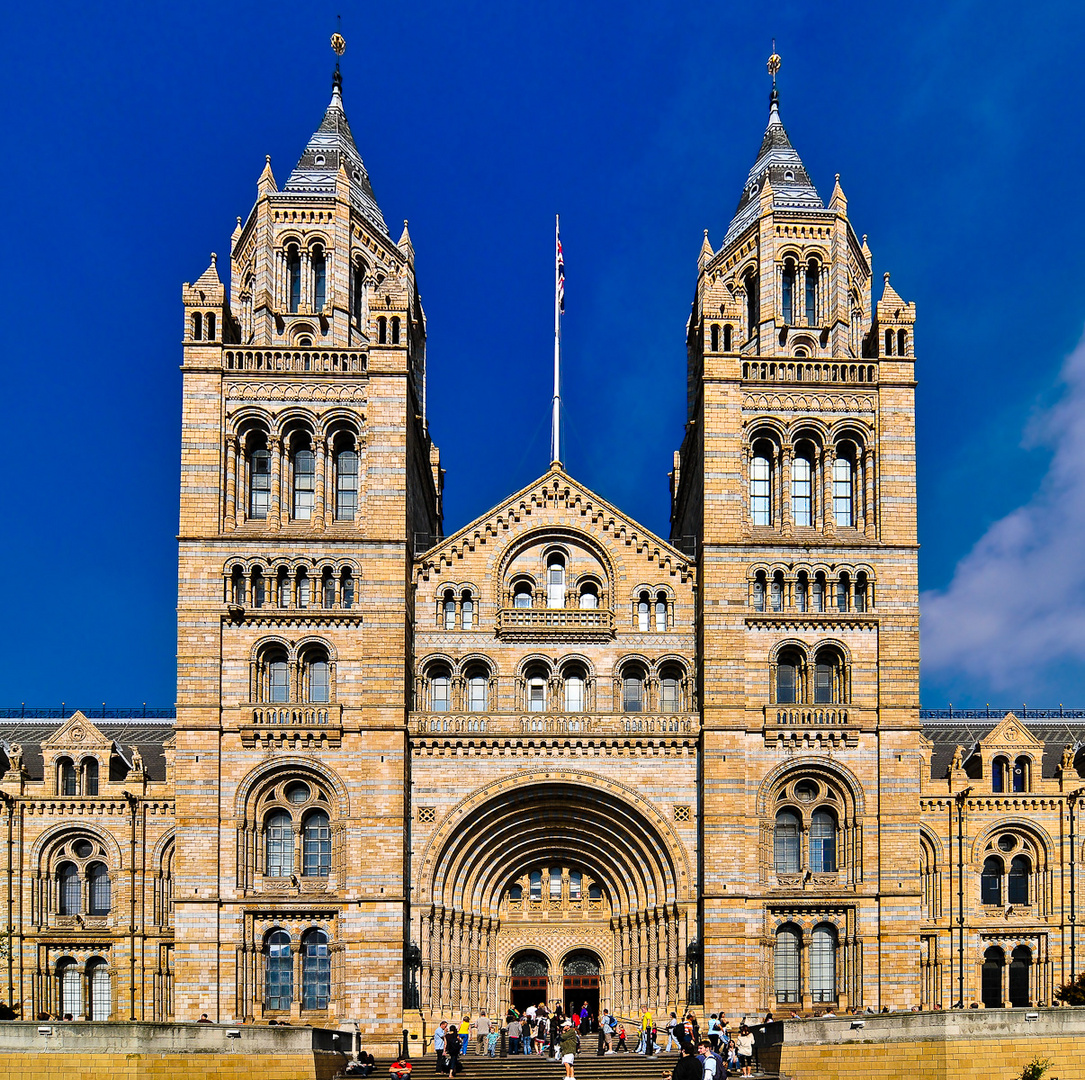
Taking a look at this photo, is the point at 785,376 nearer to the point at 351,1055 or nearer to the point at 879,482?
the point at 879,482

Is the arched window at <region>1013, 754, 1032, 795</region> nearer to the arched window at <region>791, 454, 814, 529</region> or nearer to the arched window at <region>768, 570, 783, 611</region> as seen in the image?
the arched window at <region>768, 570, 783, 611</region>

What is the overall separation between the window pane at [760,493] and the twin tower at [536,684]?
0.11m

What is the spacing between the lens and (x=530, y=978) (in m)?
49.8

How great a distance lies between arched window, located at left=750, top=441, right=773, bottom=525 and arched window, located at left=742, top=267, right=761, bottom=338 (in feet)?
16.9

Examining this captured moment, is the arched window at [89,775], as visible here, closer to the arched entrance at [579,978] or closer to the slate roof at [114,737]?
the slate roof at [114,737]

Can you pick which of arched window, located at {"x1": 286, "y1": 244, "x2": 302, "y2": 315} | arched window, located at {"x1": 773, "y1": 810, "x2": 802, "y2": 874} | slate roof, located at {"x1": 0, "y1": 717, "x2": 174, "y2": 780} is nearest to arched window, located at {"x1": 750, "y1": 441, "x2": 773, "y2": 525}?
arched window, located at {"x1": 773, "y1": 810, "x2": 802, "y2": 874}

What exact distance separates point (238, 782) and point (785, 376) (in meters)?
23.4

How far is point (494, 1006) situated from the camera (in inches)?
1937

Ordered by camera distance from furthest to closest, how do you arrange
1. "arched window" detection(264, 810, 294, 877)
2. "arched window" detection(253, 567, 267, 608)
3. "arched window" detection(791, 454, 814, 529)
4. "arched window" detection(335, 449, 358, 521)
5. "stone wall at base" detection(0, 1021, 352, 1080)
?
"arched window" detection(791, 454, 814, 529) < "arched window" detection(335, 449, 358, 521) < "arched window" detection(253, 567, 267, 608) < "arched window" detection(264, 810, 294, 877) < "stone wall at base" detection(0, 1021, 352, 1080)

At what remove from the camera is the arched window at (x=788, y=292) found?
5194cm

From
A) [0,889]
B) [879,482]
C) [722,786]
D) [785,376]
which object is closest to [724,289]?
[785,376]

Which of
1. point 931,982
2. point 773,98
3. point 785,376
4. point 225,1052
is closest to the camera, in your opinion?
point 225,1052

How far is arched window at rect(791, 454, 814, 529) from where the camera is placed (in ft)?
164

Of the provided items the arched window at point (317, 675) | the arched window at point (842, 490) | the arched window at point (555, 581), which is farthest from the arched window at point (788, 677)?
the arched window at point (317, 675)
